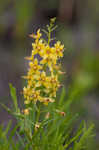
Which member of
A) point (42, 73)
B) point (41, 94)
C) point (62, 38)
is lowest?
point (62, 38)

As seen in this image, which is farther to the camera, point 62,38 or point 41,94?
point 62,38

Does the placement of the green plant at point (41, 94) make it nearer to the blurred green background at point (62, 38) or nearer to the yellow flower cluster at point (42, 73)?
the yellow flower cluster at point (42, 73)

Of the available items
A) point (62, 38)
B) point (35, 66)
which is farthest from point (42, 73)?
point (62, 38)

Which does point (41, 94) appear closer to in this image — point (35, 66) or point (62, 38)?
point (35, 66)

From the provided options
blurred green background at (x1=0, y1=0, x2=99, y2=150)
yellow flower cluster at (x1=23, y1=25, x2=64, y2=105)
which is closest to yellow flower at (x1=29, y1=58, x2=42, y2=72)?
yellow flower cluster at (x1=23, y1=25, x2=64, y2=105)

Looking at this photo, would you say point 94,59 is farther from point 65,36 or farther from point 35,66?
point 35,66

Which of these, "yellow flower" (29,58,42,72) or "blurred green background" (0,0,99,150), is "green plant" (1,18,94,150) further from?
"blurred green background" (0,0,99,150)

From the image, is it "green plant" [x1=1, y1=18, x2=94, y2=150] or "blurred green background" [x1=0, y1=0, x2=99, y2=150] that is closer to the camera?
"green plant" [x1=1, y1=18, x2=94, y2=150]

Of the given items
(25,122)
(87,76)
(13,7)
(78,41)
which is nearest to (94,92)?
(87,76)

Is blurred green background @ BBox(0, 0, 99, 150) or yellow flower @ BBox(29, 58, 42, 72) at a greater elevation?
yellow flower @ BBox(29, 58, 42, 72)
